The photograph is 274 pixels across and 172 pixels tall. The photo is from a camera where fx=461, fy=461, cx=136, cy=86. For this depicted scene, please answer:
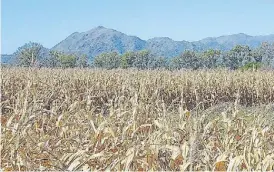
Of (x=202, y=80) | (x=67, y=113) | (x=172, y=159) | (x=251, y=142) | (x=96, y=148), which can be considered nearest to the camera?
(x=172, y=159)

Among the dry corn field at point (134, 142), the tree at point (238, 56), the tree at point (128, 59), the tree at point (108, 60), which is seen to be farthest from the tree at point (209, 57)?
the dry corn field at point (134, 142)

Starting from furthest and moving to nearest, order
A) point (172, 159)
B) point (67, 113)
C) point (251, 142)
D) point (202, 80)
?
point (202, 80) < point (67, 113) < point (251, 142) < point (172, 159)

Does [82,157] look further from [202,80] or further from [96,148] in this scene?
[202,80]

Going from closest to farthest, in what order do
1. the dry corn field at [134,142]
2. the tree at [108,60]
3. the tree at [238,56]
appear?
the dry corn field at [134,142]
the tree at [238,56]
the tree at [108,60]

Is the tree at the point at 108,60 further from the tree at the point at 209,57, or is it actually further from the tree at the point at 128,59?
the tree at the point at 209,57

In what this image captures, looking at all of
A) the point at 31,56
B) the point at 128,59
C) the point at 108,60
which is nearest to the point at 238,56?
the point at 128,59

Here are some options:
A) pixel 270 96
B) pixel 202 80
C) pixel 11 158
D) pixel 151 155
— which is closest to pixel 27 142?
pixel 11 158

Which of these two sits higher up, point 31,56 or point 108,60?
point 31,56

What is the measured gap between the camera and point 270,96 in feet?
46.2

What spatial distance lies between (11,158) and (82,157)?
36 centimetres

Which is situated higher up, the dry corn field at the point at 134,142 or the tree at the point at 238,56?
the dry corn field at the point at 134,142

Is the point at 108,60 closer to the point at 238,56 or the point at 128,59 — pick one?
the point at 128,59

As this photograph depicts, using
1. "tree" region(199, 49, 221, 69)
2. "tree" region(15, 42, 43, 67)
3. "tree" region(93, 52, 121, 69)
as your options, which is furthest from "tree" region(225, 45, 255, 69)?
"tree" region(15, 42, 43, 67)

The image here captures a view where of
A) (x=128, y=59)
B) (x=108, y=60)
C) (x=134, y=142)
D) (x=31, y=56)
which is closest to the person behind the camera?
(x=134, y=142)
